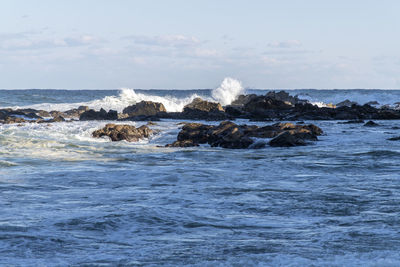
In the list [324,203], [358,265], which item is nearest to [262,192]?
[324,203]

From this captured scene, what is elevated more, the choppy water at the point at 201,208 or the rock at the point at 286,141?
the rock at the point at 286,141

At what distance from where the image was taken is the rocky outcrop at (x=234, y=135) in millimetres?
15422

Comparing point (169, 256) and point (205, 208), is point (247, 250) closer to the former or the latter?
point (169, 256)

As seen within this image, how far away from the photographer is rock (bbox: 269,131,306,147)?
50.0ft

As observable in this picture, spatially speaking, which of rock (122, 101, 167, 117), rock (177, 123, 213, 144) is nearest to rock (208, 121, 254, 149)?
rock (177, 123, 213, 144)

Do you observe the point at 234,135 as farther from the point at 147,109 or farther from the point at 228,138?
the point at 147,109

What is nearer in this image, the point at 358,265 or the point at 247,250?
the point at 358,265

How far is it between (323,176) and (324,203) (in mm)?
2633

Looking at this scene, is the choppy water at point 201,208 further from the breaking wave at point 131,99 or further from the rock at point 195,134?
the breaking wave at point 131,99

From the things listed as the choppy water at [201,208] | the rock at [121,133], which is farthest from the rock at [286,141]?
the rock at [121,133]

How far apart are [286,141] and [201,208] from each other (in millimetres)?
8741

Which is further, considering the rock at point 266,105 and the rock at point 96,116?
the rock at point 266,105

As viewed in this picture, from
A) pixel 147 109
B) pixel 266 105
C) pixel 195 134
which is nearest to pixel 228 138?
pixel 195 134

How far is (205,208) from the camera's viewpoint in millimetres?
6910
